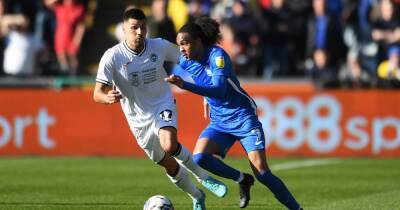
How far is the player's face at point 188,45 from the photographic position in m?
10.4

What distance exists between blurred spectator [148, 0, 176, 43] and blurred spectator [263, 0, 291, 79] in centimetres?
208

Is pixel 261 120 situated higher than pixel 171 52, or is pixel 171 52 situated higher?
pixel 171 52

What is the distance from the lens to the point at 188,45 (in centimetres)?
1038

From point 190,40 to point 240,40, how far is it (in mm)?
11173

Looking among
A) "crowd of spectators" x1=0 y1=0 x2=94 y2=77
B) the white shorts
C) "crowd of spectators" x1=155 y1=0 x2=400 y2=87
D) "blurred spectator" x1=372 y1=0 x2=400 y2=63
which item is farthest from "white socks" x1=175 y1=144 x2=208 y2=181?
"crowd of spectators" x1=0 y1=0 x2=94 y2=77

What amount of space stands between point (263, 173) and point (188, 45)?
1522mm

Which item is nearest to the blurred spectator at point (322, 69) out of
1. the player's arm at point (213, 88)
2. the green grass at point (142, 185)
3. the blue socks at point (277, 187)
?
the green grass at point (142, 185)

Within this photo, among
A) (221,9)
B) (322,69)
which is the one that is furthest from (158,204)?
(221,9)

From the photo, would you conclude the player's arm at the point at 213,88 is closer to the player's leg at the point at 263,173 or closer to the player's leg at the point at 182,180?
the player's leg at the point at 263,173

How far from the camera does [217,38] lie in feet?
35.8

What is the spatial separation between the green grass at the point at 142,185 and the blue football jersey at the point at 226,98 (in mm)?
1519

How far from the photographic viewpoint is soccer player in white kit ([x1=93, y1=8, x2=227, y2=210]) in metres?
10.9

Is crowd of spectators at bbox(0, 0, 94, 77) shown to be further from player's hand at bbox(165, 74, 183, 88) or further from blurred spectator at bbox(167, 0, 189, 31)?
player's hand at bbox(165, 74, 183, 88)

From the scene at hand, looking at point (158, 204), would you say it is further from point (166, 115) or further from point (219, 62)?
point (219, 62)
